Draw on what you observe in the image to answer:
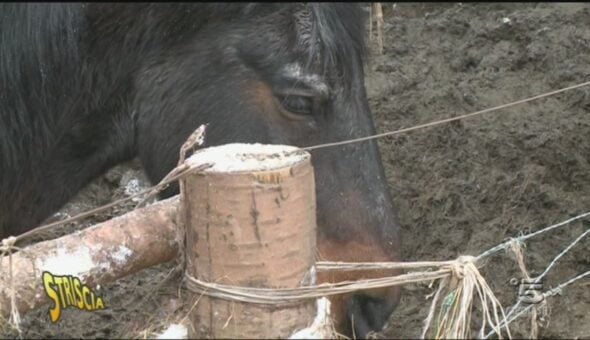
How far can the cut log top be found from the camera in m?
1.55

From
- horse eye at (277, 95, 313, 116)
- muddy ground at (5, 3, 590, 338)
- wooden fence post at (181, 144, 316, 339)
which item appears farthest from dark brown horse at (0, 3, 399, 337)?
muddy ground at (5, 3, 590, 338)

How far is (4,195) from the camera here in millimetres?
2781

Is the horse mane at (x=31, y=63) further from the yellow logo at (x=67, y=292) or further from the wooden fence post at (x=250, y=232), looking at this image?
the wooden fence post at (x=250, y=232)

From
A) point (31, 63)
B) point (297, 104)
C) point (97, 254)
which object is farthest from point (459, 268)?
point (31, 63)

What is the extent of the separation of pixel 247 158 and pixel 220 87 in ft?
3.41

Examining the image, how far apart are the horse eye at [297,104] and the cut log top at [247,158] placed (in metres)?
0.84

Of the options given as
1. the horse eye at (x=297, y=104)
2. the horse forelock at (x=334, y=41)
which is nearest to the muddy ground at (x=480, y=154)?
the horse eye at (x=297, y=104)

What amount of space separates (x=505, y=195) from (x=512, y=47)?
5.88 feet

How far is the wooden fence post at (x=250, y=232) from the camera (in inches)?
60.4

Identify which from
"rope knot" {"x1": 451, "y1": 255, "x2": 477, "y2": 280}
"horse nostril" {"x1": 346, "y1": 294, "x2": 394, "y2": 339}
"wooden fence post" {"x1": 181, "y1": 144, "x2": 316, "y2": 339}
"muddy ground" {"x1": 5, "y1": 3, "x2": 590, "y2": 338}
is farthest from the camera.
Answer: "muddy ground" {"x1": 5, "y1": 3, "x2": 590, "y2": 338}

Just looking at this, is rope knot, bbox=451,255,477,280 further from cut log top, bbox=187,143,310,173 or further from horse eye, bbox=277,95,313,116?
horse eye, bbox=277,95,313,116

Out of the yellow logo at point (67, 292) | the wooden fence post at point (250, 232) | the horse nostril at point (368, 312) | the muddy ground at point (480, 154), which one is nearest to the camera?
the wooden fence post at point (250, 232)

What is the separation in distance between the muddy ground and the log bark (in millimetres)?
1882

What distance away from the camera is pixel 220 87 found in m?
2.59
